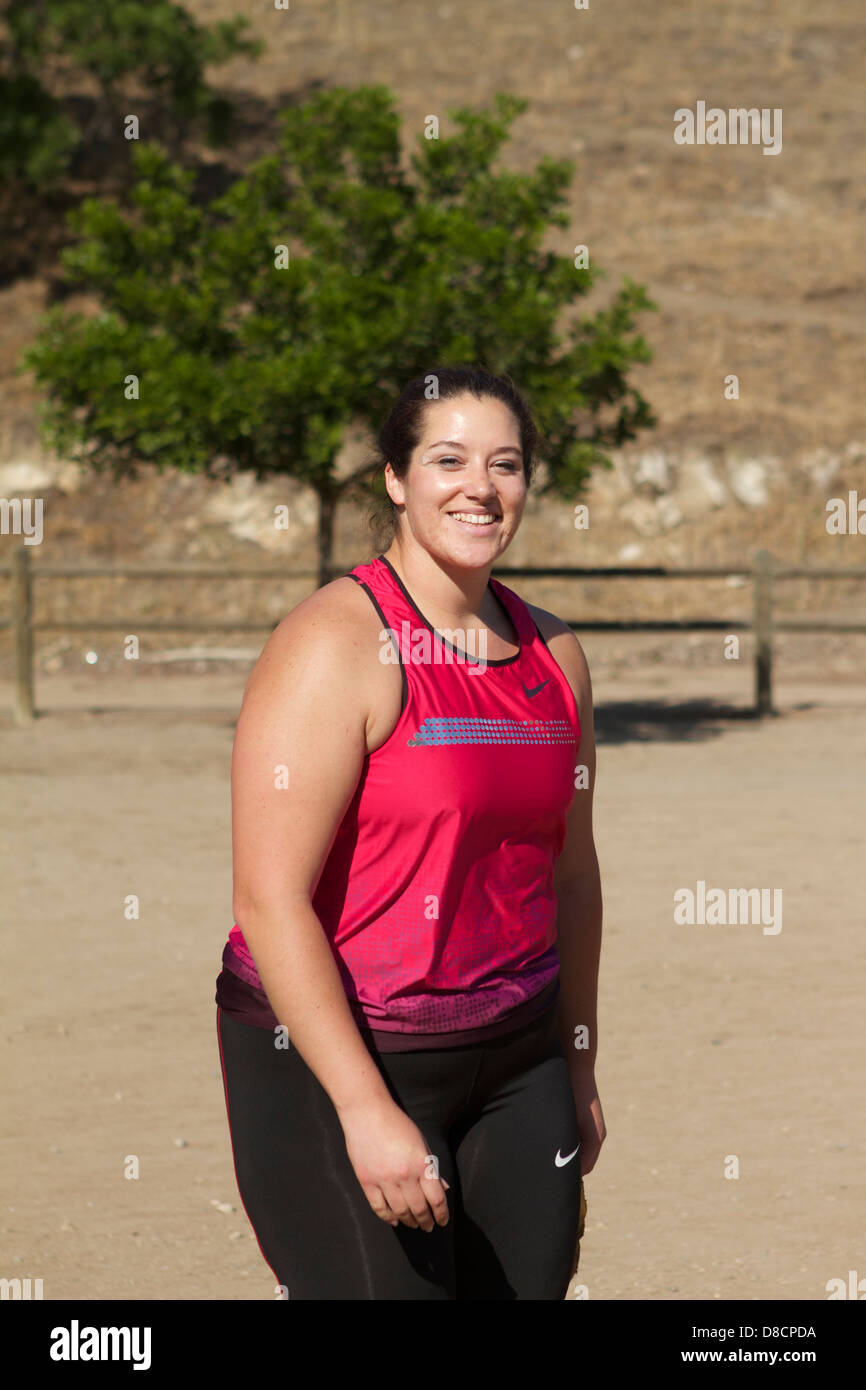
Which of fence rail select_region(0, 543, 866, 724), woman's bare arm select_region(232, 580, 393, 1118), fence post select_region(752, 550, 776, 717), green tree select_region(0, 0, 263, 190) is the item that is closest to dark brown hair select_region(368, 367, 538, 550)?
woman's bare arm select_region(232, 580, 393, 1118)

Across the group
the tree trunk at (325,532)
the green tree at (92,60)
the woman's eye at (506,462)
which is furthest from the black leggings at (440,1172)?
the green tree at (92,60)

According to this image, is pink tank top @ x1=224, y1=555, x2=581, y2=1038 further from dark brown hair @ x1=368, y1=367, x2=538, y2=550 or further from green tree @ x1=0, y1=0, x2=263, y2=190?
green tree @ x1=0, y1=0, x2=263, y2=190

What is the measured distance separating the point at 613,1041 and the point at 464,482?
4.09 metres

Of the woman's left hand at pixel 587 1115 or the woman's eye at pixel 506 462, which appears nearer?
the woman's eye at pixel 506 462

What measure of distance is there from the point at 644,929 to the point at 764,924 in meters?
0.60

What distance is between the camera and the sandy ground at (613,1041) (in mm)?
4316

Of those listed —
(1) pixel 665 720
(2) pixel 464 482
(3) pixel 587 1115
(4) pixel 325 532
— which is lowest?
(1) pixel 665 720

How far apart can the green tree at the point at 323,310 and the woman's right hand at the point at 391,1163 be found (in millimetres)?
10545

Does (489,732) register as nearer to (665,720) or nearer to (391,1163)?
(391,1163)

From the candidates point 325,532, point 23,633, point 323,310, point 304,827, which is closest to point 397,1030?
point 304,827

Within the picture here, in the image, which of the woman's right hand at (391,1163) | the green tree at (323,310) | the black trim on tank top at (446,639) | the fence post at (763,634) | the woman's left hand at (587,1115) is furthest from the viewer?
the fence post at (763,634)

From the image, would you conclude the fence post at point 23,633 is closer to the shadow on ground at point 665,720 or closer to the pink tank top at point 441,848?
the shadow on ground at point 665,720

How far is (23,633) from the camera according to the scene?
50.8 feet

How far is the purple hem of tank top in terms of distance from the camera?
7.17 ft
